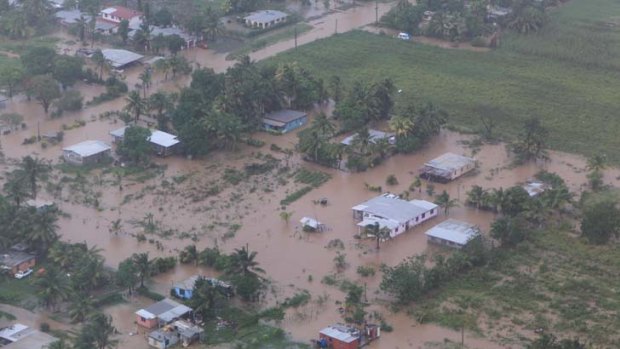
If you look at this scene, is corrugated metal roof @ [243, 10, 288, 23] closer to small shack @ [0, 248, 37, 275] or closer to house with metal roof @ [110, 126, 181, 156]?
house with metal roof @ [110, 126, 181, 156]

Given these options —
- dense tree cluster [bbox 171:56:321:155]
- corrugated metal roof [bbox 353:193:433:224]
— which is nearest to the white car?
dense tree cluster [bbox 171:56:321:155]

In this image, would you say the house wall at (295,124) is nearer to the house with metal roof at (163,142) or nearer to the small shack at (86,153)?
the house with metal roof at (163,142)

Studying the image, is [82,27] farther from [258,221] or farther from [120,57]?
[258,221]

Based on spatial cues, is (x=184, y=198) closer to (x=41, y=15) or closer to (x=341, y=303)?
(x=341, y=303)

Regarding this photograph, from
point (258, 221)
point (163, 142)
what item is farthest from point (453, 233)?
point (163, 142)

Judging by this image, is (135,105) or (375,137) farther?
(135,105)

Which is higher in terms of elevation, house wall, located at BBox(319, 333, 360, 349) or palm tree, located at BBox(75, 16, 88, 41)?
palm tree, located at BBox(75, 16, 88, 41)
